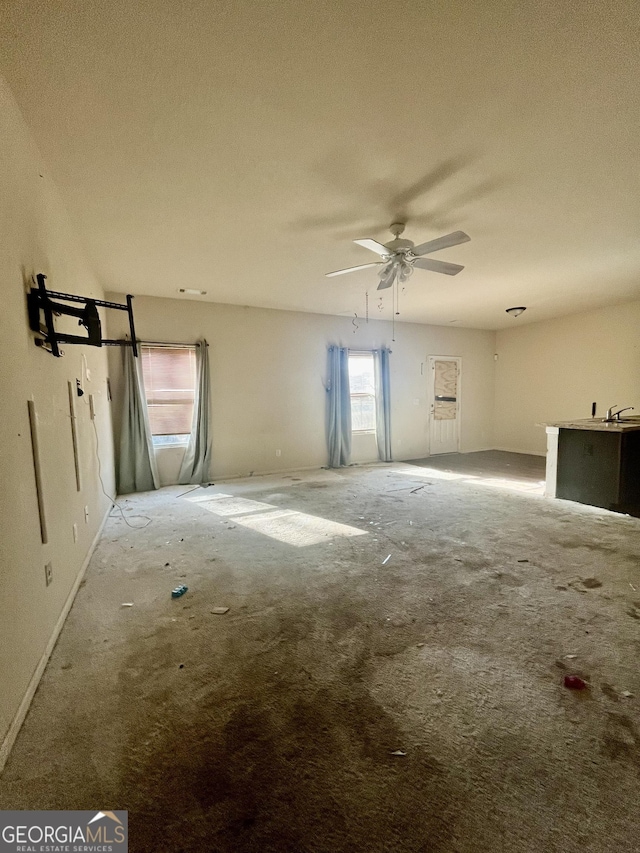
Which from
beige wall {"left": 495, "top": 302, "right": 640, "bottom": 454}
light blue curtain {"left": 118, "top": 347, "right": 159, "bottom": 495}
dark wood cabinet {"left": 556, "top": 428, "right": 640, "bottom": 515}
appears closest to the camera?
dark wood cabinet {"left": 556, "top": 428, "right": 640, "bottom": 515}

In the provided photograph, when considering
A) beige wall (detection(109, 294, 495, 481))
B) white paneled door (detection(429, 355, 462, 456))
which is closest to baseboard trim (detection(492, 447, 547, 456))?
white paneled door (detection(429, 355, 462, 456))

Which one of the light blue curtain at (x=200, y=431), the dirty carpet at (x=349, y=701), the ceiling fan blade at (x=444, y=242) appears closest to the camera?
the dirty carpet at (x=349, y=701)

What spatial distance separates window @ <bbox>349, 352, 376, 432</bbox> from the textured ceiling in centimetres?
328

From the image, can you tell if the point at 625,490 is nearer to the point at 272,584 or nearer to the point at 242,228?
the point at 272,584

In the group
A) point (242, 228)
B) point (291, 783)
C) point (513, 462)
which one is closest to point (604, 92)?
point (242, 228)

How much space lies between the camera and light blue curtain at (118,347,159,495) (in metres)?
4.85

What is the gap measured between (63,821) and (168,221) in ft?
11.4

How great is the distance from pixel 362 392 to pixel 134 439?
13.1 ft

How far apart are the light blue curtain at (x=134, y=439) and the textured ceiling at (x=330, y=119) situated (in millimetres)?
1665

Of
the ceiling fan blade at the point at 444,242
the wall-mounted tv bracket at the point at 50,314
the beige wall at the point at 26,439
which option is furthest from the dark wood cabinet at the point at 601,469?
the beige wall at the point at 26,439

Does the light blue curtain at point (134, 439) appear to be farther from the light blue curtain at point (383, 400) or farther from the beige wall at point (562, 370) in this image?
the beige wall at point (562, 370)

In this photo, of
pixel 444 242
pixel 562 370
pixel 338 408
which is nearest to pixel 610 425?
pixel 444 242

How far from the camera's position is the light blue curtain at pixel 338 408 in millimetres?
6387

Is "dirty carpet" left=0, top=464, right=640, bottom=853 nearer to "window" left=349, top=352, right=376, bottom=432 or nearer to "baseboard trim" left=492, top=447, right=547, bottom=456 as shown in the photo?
"window" left=349, top=352, right=376, bottom=432
